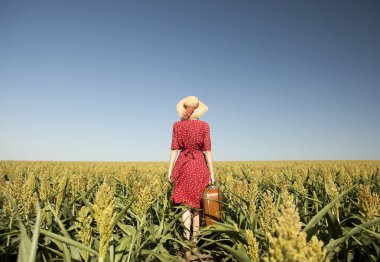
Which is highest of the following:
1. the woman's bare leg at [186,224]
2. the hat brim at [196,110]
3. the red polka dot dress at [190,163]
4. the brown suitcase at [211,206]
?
the hat brim at [196,110]

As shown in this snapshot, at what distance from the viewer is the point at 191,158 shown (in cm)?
404

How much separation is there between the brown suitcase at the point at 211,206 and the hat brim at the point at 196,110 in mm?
1176

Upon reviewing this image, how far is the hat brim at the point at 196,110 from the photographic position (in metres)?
4.14

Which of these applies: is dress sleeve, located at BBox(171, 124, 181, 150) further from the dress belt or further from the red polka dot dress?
the dress belt

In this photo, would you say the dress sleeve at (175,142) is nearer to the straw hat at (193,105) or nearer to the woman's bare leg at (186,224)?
the straw hat at (193,105)

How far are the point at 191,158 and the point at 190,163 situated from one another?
0.08 meters

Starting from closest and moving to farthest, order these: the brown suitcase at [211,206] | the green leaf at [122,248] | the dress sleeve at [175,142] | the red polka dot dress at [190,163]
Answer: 1. the green leaf at [122,248]
2. the brown suitcase at [211,206]
3. the red polka dot dress at [190,163]
4. the dress sleeve at [175,142]

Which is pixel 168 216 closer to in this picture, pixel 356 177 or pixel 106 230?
pixel 106 230

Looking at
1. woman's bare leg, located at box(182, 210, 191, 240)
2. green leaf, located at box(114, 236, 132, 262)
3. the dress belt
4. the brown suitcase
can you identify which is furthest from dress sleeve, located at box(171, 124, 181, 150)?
green leaf, located at box(114, 236, 132, 262)

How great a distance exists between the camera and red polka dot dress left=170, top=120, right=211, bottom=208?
394cm

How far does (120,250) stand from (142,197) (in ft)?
1.50

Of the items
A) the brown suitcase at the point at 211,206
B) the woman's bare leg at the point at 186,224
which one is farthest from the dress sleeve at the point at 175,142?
the woman's bare leg at the point at 186,224

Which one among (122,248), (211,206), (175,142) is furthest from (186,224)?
(122,248)

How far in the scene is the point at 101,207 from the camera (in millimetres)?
1283
